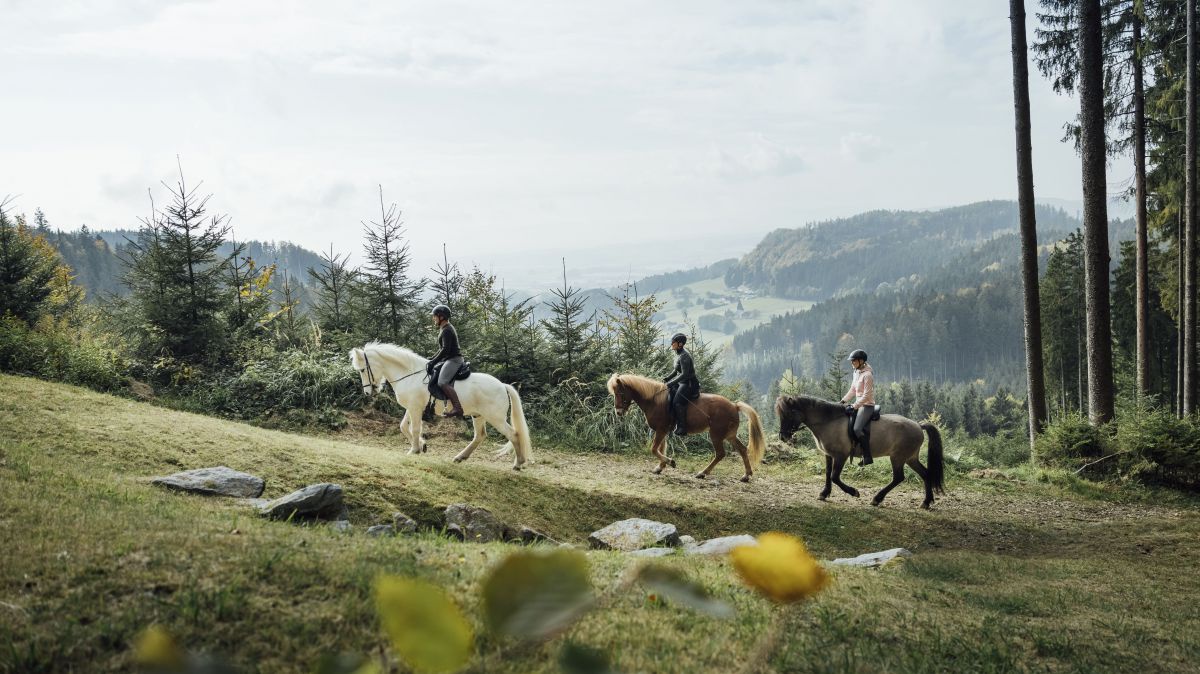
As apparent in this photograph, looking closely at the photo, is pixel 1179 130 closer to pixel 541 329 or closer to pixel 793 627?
pixel 541 329

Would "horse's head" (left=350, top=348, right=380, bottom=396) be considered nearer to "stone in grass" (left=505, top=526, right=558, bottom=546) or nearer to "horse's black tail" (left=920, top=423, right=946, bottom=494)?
"stone in grass" (left=505, top=526, right=558, bottom=546)

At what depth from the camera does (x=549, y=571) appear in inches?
19.9

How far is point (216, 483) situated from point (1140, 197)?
22451mm

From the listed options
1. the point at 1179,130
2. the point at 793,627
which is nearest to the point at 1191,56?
the point at 1179,130

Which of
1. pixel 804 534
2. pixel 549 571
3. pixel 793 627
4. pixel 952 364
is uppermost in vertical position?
pixel 549 571

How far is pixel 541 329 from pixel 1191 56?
1504 cm

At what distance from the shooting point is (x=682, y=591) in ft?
2.26

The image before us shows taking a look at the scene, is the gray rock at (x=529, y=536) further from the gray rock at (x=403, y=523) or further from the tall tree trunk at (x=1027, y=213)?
the tall tree trunk at (x=1027, y=213)

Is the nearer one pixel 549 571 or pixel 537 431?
pixel 549 571

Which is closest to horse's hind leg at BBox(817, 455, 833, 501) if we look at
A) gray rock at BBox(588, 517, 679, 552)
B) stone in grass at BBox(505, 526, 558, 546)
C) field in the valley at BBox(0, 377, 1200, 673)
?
field in the valley at BBox(0, 377, 1200, 673)

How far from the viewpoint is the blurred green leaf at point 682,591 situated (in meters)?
0.68

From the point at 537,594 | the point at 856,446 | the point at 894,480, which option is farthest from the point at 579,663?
the point at 894,480

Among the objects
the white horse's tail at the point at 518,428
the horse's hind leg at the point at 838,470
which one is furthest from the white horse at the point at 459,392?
the horse's hind leg at the point at 838,470

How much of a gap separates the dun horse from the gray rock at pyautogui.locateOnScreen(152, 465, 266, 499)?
7324 millimetres
